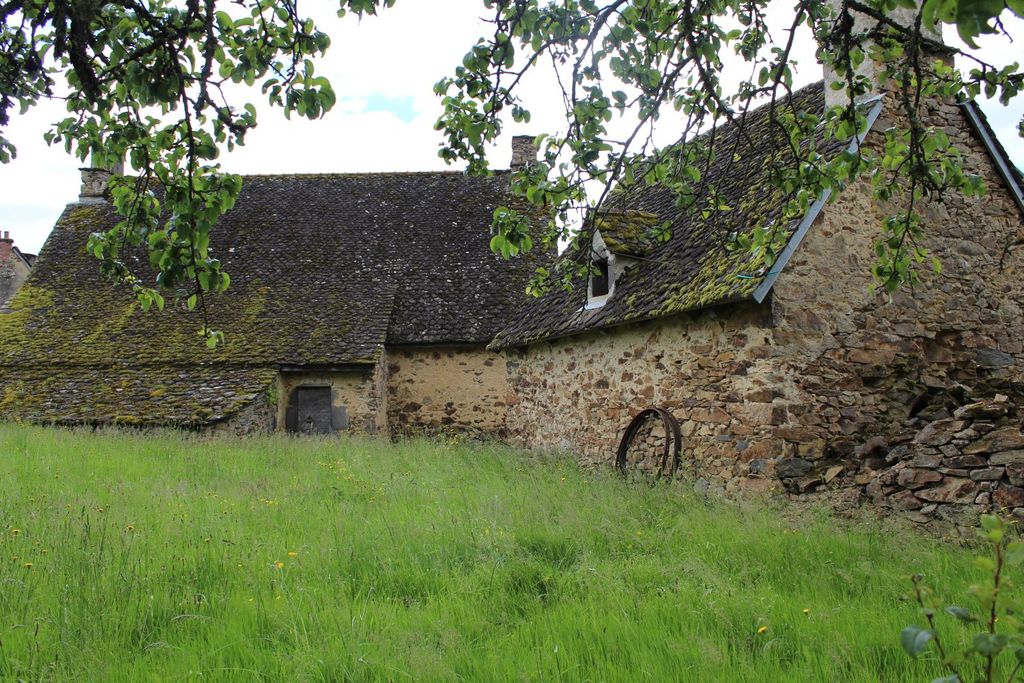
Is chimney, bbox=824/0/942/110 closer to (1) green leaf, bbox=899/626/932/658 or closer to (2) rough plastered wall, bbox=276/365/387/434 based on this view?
(1) green leaf, bbox=899/626/932/658

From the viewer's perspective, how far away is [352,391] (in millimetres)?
17297

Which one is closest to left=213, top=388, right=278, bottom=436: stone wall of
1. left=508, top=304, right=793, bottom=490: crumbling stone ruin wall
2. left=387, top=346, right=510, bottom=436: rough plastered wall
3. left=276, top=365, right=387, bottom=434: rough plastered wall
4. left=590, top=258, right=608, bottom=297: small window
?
left=276, top=365, right=387, bottom=434: rough plastered wall

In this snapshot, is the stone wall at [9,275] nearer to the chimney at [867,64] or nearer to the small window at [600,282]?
the small window at [600,282]

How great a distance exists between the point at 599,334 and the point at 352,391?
26.0 feet

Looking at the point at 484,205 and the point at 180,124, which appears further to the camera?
the point at 484,205

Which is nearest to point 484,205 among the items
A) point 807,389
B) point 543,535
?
point 807,389

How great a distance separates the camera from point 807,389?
8.31 metres

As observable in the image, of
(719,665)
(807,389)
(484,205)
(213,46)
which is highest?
(484,205)

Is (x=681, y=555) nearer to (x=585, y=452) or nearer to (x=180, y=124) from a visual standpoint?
(x=180, y=124)

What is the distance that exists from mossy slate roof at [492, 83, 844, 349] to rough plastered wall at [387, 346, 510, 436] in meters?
4.28

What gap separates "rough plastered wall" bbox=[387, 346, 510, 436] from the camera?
18234 mm

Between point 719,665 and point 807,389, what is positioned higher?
point 807,389

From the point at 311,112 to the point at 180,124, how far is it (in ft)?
2.11

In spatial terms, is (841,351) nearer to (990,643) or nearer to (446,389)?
(990,643)
